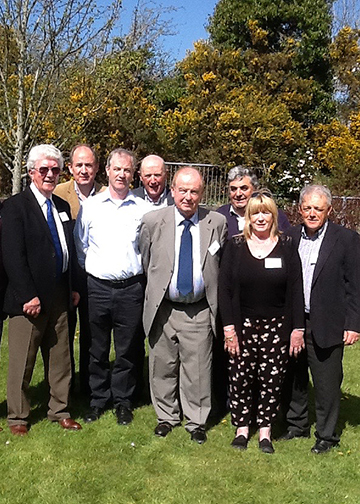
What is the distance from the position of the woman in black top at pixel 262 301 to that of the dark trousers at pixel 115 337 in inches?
30.8

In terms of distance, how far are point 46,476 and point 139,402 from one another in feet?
4.54

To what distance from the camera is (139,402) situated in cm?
491

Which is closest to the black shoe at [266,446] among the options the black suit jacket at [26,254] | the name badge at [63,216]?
the black suit jacket at [26,254]

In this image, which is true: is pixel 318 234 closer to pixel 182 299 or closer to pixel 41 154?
pixel 182 299

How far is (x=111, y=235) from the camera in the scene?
4.16 m

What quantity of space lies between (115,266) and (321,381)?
1.75m

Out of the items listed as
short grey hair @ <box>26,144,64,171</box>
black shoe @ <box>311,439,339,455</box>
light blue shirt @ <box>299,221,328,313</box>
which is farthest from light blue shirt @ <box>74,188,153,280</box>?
black shoe @ <box>311,439,339,455</box>

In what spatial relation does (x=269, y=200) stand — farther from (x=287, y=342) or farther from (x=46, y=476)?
(x=46, y=476)

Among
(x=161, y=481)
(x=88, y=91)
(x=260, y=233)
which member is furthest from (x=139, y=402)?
(x=88, y=91)

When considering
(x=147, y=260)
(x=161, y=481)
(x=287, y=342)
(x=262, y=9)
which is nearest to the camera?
(x=161, y=481)

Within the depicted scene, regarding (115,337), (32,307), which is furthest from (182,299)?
(32,307)

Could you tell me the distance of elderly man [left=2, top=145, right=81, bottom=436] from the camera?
12.7ft

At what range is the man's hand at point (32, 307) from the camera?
3.88m

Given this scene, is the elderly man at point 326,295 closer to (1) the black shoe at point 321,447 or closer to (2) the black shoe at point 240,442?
(1) the black shoe at point 321,447
